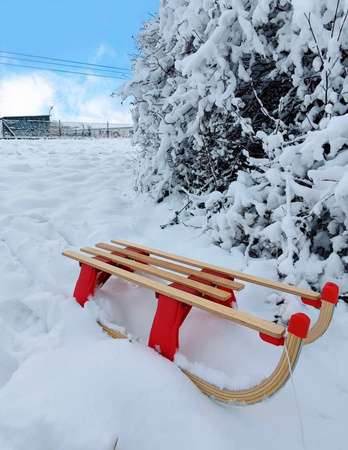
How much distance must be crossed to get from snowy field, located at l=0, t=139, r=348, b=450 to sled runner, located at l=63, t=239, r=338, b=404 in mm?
69

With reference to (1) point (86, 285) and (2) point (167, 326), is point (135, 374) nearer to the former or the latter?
(2) point (167, 326)

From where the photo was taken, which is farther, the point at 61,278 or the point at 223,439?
the point at 61,278

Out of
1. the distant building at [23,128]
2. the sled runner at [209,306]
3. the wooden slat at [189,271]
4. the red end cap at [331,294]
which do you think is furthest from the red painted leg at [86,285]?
the distant building at [23,128]

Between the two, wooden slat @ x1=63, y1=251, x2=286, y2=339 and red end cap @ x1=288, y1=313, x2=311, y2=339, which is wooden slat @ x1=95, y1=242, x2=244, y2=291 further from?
red end cap @ x1=288, y1=313, x2=311, y2=339

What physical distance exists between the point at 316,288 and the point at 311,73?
183cm

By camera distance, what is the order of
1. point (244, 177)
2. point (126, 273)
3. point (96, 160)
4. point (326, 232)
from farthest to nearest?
point (96, 160), point (244, 177), point (326, 232), point (126, 273)

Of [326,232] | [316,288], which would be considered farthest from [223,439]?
[326,232]

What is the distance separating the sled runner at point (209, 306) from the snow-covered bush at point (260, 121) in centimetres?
58

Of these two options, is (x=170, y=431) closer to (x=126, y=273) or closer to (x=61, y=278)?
(x=126, y=273)

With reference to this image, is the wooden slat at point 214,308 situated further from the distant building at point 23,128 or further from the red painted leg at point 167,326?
the distant building at point 23,128

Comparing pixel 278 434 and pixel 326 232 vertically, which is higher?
pixel 326 232

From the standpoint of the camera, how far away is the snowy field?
113 cm

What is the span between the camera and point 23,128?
59.0ft

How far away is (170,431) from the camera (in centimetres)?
115
